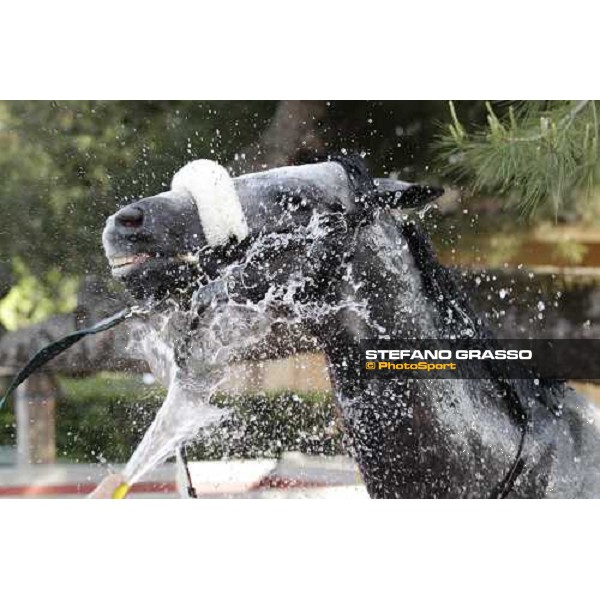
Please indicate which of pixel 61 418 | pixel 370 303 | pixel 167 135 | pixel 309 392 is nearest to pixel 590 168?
pixel 370 303

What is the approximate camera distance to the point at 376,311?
2865 millimetres

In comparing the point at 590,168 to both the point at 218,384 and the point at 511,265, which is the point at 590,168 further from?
the point at 218,384

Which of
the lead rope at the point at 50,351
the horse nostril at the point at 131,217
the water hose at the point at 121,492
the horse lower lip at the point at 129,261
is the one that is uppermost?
the horse nostril at the point at 131,217

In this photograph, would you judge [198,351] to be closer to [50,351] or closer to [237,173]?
[50,351]

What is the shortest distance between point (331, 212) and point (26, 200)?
3.49 ft

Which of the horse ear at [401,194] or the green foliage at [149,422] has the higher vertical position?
the horse ear at [401,194]

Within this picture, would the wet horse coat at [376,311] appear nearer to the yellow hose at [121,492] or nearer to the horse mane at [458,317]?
the horse mane at [458,317]

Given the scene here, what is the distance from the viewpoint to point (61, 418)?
2992 mm

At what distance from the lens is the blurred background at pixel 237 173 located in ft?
9.61

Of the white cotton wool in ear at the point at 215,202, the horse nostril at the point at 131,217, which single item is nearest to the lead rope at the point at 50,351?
the horse nostril at the point at 131,217

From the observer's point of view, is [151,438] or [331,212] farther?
[151,438]

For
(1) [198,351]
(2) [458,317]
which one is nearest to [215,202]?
(1) [198,351]

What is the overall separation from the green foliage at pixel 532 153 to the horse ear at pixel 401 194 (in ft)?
0.34

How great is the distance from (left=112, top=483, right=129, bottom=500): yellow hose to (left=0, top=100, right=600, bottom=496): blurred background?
0.29 feet
